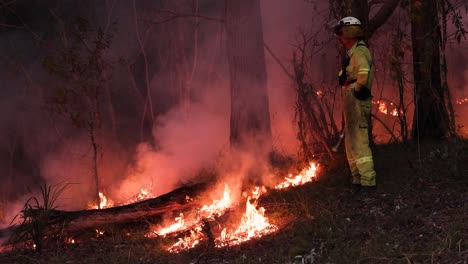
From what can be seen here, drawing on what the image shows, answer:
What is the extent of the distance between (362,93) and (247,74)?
312 centimetres

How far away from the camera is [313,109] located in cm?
774

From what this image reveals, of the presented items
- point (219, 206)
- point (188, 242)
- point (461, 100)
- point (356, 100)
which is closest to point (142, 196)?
point (219, 206)

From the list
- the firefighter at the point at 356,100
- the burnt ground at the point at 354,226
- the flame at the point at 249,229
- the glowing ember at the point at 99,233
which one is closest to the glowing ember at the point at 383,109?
the burnt ground at the point at 354,226

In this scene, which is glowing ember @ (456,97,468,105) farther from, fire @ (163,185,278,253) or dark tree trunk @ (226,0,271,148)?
fire @ (163,185,278,253)

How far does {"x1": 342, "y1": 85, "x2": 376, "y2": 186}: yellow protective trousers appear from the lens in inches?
231

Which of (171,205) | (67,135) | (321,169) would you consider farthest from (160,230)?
(67,135)

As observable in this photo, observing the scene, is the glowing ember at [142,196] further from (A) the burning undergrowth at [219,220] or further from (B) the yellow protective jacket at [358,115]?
(B) the yellow protective jacket at [358,115]

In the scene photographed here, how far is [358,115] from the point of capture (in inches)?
233

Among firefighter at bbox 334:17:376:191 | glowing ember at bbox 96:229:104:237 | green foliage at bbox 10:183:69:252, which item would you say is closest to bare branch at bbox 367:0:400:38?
firefighter at bbox 334:17:376:191

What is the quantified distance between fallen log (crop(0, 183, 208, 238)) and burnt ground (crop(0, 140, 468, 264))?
0.15 meters

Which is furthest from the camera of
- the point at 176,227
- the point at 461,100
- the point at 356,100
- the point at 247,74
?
the point at 461,100

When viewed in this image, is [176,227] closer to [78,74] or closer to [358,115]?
[358,115]

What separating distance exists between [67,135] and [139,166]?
444 centimetres

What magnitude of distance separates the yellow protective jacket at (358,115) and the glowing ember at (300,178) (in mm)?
1390
